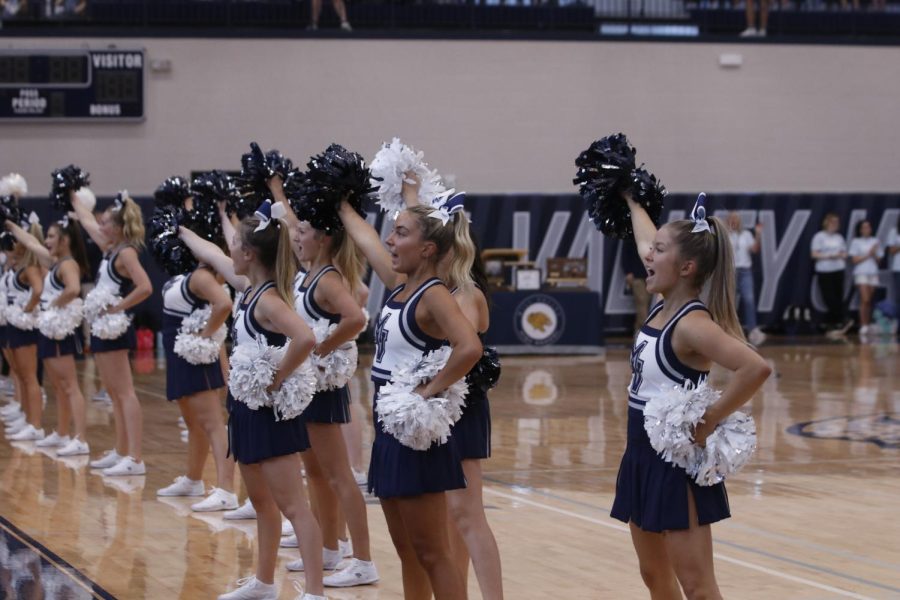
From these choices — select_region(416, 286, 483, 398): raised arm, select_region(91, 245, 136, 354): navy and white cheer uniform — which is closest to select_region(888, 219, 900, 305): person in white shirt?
select_region(91, 245, 136, 354): navy and white cheer uniform

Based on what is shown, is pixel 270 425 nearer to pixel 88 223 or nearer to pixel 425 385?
pixel 425 385

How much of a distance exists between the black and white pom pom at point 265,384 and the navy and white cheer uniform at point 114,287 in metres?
3.26

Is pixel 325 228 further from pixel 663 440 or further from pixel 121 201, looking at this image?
pixel 121 201

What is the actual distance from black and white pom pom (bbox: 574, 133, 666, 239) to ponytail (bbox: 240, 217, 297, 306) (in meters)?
A: 1.16

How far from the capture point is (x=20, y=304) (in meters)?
9.69

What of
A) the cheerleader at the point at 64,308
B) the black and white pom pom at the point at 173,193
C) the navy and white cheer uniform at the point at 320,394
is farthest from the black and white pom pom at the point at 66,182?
the navy and white cheer uniform at the point at 320,394

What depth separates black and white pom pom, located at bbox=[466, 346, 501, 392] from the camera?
4.45 m

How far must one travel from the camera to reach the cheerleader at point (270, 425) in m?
4.80

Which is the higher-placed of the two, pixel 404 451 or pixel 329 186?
pixel 329 186

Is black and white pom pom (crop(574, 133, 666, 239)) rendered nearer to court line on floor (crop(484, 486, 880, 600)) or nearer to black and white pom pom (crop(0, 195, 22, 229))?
court line on floor (crop(484, 486, 880, 600))

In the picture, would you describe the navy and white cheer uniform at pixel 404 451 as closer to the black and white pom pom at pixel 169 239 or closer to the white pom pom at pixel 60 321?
the black and white pom pom at pixel 169 239

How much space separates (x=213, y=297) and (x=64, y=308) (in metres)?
2.31

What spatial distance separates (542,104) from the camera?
1758 centimetres

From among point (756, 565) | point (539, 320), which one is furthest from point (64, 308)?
point (539, 320)
